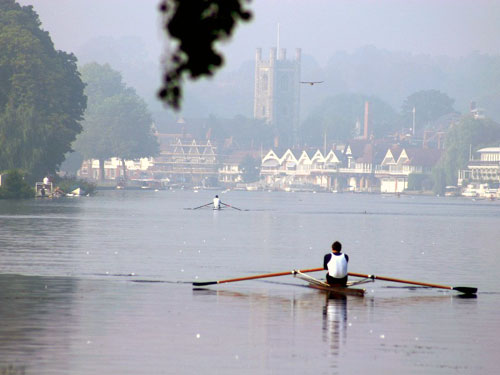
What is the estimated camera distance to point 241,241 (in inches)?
2574

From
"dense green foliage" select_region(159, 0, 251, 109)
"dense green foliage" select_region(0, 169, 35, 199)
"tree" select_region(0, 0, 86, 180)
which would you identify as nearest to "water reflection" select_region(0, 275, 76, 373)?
"dense green foliage" select_region(159, 0, 251, 109)

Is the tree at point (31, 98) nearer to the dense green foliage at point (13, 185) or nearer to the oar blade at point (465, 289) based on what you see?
the dense green foliage at point (13, 185)

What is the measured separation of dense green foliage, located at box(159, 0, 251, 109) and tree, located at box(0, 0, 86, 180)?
114982mm

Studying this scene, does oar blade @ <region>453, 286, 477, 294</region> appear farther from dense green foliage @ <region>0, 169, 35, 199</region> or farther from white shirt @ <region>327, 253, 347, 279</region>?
dense green foliage @ <region>0, 169, 35, 199</region>

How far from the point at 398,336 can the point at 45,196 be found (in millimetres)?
116746

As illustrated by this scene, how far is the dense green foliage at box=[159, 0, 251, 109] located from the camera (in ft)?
43.9

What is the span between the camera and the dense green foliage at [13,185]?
398ft

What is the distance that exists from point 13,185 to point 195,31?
112054 mm

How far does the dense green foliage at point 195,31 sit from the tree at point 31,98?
4527 inches

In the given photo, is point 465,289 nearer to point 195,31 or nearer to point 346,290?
point 346,290

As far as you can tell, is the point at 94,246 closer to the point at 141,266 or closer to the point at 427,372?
the point at 141,266

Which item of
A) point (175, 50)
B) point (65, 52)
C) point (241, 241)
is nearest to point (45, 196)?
point (65, 52)

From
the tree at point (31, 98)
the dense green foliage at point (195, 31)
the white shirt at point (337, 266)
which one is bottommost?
the white shirt at point (337, 266)

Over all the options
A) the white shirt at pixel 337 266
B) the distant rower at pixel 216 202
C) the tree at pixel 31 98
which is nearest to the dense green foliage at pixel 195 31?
the white shirt at pixel 337 266
